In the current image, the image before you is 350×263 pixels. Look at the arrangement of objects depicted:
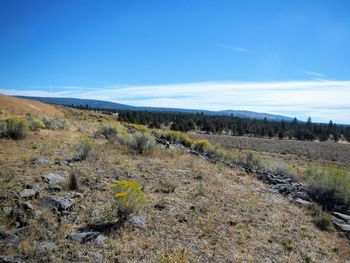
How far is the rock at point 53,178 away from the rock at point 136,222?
266cm

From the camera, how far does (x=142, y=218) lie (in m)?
6.30

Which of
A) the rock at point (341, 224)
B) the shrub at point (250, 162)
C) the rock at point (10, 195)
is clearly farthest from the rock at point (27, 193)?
the shrub at point (250, 162)

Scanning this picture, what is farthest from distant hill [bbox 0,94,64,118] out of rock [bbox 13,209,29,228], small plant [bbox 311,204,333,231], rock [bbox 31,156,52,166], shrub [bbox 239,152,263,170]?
small plant [bbox 311,204,333,231]

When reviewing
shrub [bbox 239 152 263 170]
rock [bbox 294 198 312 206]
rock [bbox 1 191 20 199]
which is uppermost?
rock [bbox 1 191 20 199]

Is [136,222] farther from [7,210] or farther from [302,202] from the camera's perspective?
[302,202]

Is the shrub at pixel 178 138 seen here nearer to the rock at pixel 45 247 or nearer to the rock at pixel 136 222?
the rock at pixel 136 222

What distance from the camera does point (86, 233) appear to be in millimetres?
5328

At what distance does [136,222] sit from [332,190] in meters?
7.80

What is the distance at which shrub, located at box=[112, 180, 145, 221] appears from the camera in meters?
5.96

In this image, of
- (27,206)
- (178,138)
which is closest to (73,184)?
(27,206)

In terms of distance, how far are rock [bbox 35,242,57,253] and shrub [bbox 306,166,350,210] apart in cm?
849

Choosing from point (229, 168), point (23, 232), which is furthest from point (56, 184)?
point (229, 168)

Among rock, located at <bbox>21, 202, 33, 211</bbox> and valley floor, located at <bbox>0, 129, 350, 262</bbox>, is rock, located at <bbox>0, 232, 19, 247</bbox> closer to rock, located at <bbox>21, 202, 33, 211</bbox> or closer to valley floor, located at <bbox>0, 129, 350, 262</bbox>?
valley floor, located at <bbox>0, 129, 350, 262</bbox>

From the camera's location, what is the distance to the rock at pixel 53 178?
7598 millimetres
